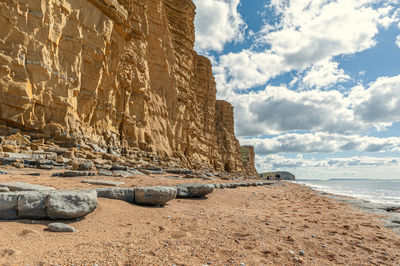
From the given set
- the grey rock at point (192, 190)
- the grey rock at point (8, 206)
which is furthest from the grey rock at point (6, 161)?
the grey rock at point (192, 190)

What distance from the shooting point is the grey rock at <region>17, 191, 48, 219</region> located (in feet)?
11.1

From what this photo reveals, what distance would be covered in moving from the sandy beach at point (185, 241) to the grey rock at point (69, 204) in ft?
0.48

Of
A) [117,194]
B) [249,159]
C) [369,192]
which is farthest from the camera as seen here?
[249,159]

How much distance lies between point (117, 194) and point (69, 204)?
58.5 inches

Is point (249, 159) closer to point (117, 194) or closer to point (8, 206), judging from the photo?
point (117, 194)

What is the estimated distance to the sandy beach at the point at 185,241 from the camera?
2.61 meters

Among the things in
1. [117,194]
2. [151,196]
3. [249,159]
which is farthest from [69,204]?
[249,159]

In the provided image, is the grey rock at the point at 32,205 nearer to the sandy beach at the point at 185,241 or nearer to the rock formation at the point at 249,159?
the sandy beach at the point at 185,241

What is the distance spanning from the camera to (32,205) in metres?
3.47

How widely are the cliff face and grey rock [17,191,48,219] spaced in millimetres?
10003

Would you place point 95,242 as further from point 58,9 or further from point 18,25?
point 58,9

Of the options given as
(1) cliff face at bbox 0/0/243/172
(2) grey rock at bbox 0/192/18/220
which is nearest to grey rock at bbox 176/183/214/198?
(2) grey rock at bbox 0/192/18/220

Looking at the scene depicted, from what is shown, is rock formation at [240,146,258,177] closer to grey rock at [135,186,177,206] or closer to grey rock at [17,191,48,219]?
grey rock at [135,186,177,206]

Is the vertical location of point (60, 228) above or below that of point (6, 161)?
below
